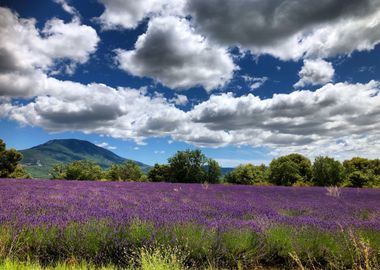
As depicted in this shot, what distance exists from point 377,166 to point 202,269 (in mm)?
81141

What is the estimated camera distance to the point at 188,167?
42.7 metres

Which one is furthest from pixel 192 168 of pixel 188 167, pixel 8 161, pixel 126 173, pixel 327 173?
pixel 8 161

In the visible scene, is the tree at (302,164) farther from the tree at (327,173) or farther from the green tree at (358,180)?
the green tree at (358,180)

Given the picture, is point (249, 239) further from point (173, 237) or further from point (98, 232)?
point (98, 232)

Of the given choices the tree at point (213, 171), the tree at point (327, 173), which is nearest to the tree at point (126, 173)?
the tree at point (213, 171)

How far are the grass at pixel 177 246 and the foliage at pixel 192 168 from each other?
3669 centimetres

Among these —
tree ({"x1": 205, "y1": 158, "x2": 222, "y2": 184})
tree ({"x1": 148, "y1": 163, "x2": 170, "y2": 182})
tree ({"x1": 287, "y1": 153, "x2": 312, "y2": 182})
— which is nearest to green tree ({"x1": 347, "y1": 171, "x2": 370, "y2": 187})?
tree ({"x1": 205, "y1": 158, "x2": 222, "y2": 184})

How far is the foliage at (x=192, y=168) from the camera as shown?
137ft

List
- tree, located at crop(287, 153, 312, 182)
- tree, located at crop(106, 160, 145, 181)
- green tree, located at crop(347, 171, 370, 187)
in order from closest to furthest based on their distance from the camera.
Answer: green tree, located at crop(347, 171, 370, 187), tree, located at crop(106, 160, 145, 181), tree, located at crop(287, 153, 312, 182)

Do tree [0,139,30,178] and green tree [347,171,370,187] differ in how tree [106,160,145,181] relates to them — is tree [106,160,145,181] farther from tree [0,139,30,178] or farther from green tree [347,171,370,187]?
green tree [347,171,370,187]

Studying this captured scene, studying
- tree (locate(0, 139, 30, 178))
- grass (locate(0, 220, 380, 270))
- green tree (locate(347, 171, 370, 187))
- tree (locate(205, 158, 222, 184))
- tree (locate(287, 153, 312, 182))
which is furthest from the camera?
tree (locate(287, 153, 312, 182))

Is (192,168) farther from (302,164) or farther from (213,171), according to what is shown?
(302,164)

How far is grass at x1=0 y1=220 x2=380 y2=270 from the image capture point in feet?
13.3

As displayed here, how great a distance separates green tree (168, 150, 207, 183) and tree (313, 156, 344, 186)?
13.6m
